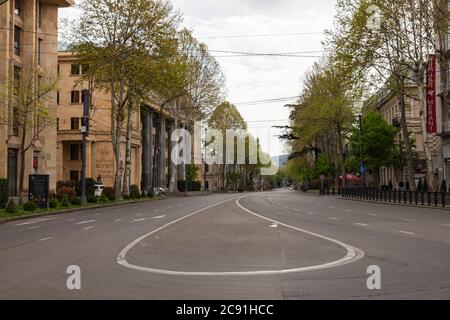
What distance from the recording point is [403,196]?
143ft

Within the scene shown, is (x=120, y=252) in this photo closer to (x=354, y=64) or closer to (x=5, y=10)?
(x=354, y=64)

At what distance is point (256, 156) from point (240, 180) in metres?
9.43

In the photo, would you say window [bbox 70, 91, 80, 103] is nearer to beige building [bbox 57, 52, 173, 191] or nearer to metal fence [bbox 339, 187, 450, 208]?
beige building [bbox 57, 52, 173, 191]

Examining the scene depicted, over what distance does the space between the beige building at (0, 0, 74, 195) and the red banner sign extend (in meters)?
29.1

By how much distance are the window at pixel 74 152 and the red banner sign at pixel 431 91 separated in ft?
152

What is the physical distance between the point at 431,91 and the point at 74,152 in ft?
158

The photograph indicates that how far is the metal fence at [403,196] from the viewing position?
36.3 metres

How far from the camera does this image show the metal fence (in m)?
36.3

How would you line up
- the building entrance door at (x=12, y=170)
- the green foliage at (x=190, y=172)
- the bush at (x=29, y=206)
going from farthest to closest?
the green foliage at (x=190, y=172)
the building entrance door at (x=12, y=170)
the bush at (x=29, y=206)

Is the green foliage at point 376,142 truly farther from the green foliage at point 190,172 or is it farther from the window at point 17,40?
the green foliage at point 190,172

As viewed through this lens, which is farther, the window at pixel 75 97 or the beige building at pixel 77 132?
the window at pixel 75 97

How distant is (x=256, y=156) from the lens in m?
127

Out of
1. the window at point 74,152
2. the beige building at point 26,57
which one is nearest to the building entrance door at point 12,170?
the beige building at point 26,57
